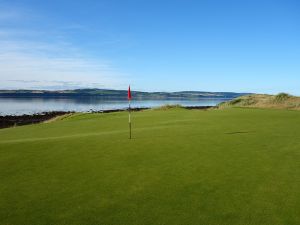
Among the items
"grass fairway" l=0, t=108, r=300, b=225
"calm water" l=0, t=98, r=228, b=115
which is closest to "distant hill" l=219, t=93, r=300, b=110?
"grass fairway" l=0, t=108, r=300, b=225

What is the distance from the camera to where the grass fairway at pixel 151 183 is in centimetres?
534

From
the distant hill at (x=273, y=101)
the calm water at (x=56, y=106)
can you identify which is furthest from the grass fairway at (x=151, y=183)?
the calm water at (x=56, y=106)

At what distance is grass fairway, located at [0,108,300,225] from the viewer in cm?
534

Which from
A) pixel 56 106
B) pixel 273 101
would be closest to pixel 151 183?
pixel 273 101

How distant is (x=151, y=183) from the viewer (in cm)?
692

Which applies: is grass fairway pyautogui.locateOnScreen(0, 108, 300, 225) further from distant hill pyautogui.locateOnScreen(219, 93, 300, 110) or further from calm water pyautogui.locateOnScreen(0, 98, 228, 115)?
calm water pyautogui.locateOnScreen(0, 98, 228, 115)

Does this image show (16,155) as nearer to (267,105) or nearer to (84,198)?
(84,198)

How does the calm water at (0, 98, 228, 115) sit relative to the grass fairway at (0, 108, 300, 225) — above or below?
below

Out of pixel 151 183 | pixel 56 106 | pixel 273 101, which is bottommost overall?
pixel 56 106

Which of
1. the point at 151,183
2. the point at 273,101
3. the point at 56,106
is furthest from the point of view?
the point at 56,106

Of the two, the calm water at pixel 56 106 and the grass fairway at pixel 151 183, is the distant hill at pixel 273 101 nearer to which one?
the grass fairway at pixel 151 183

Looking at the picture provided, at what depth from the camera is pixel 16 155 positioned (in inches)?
386

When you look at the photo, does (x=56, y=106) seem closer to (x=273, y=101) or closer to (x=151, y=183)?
(x=273, y=101)

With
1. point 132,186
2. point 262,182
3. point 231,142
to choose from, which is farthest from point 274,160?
point 132,186
